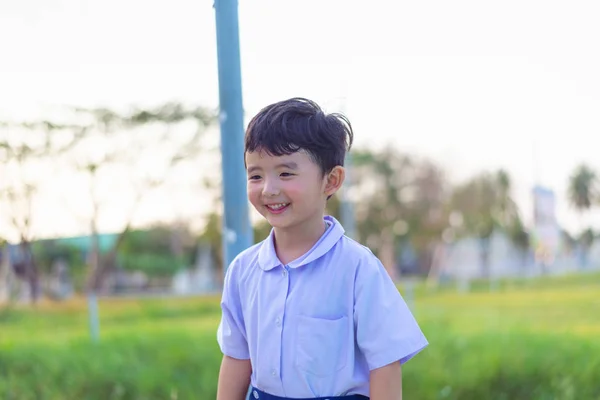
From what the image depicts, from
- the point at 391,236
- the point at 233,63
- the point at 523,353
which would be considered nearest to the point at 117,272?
the point at 391,236

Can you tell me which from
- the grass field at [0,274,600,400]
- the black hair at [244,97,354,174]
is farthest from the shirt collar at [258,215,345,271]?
the grass field at [0,274,600,400]

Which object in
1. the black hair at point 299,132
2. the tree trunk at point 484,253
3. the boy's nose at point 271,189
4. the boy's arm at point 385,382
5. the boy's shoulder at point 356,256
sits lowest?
the tree trunk at point 484,253

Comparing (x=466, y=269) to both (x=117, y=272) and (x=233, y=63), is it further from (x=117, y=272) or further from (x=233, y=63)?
(x=233, y=63)

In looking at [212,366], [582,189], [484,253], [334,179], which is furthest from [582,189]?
[334,179]

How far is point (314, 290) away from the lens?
52.3 inches

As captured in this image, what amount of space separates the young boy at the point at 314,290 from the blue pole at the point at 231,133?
61 centimetres

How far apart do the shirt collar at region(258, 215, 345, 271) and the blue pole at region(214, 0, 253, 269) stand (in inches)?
21.9

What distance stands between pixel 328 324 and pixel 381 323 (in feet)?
0.29

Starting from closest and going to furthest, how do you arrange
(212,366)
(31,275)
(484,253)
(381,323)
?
(381,323) < (212,366) < (31,275) < (484,253)

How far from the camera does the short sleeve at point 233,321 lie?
1.46 meters

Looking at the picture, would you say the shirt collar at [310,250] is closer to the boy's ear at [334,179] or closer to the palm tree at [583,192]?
the boy's ear at [334,179]

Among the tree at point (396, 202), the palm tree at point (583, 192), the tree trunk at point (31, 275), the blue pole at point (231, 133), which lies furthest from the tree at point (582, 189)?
the blue pole at point (231, 133)

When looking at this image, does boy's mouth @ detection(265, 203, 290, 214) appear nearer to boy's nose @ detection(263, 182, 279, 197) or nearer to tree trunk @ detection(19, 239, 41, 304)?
boy's nose @ detection(263, 182, 279, 197)

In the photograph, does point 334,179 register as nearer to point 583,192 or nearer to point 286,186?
point 286,186
